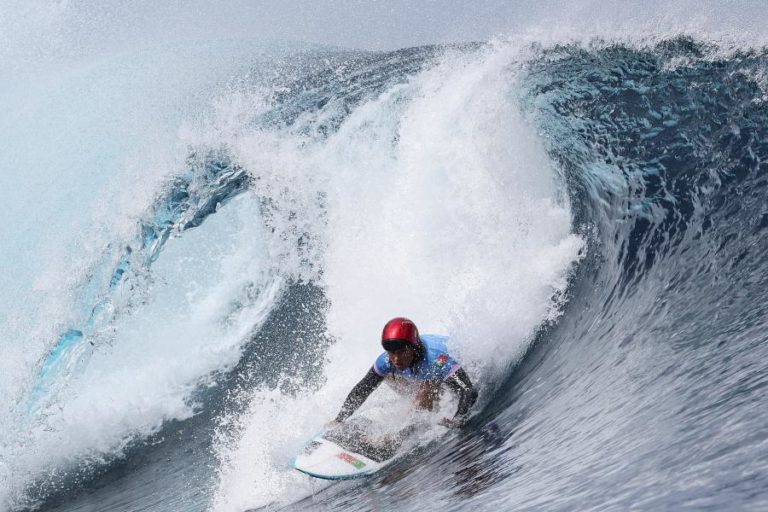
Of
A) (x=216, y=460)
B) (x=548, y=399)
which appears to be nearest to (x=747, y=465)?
(x=548, y=399)

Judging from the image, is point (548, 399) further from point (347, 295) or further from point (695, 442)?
point (347, 295)

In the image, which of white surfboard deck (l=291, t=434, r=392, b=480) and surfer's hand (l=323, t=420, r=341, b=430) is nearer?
white surfboard deck (l=291, t=434, r=392, b=480)

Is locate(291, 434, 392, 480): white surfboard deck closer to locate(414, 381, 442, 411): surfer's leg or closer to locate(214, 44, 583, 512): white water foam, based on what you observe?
locate(214, 44, 583, 512): white water foam

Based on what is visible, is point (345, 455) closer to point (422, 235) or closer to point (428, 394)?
point (428, 394)

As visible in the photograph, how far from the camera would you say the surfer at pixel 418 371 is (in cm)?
562

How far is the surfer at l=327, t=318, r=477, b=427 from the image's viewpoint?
18.4 feet

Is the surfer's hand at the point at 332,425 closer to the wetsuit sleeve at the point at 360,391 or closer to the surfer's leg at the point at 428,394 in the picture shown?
the wetsuit sleeve at the point at 360,391

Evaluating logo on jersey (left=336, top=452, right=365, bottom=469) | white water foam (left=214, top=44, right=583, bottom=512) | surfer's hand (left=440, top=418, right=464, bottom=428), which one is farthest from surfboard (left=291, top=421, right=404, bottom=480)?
surfer's hand (left=440, top=418, right=464, bottom=428)

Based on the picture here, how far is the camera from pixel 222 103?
12852mm

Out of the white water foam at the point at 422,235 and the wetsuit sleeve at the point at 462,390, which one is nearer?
the wetsuit sleeve at the point at 462,390

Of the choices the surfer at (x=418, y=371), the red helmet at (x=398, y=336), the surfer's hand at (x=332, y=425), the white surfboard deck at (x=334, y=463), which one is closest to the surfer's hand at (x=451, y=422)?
the surfer at (x=418, y=371)

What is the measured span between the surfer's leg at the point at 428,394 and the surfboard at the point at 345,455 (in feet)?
1.28

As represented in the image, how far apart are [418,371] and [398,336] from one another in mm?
498

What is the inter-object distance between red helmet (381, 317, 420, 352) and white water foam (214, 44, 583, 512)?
3.28 ft
